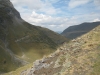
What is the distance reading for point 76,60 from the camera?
102 ft

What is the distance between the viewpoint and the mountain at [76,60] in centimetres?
2859

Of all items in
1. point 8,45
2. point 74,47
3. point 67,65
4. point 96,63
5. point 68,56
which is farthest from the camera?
point 8,45

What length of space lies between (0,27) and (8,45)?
24.8 m

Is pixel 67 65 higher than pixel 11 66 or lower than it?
higher

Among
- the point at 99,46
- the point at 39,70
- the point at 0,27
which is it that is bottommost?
the point at 39,70

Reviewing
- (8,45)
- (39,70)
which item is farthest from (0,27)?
(39,70)

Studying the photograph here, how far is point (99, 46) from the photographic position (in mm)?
32594

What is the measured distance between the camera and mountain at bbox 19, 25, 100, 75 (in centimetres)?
2859

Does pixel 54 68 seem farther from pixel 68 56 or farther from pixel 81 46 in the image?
pixel 81 46

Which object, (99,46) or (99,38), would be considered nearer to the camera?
(99,46)

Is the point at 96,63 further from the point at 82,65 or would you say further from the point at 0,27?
the point at 0,27

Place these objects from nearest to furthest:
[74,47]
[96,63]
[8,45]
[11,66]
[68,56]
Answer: [96,63] < [68,56] < [74,47] < [11,66] < [8,45]

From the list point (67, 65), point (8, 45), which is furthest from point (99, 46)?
point (8, 45)

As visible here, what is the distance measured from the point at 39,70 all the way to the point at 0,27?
162 metres
